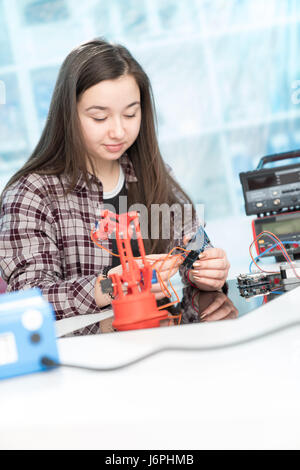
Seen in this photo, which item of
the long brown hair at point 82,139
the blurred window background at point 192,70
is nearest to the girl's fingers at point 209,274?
the long brown hair at point 82,139

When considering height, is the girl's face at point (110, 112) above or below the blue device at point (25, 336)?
above

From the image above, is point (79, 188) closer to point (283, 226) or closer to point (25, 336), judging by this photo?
point (283, 226)

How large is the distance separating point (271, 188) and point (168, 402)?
3.76 feet

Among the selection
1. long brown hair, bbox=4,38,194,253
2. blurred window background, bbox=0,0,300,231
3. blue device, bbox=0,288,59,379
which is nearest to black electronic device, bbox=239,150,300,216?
long brown hair, bbox=4,38,194,253

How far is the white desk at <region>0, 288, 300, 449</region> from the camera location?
36 centimetres

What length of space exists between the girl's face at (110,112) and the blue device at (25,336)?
2.19 ft

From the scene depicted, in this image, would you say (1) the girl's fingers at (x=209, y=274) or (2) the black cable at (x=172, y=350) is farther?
(1) the girl's fingers at (x=209, y=274)

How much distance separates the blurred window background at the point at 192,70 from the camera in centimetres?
255

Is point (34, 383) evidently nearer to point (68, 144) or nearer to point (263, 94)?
point (68, 144)

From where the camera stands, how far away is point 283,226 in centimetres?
141

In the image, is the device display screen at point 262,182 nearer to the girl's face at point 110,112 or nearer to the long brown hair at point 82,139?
the long brown hair at point 82,139

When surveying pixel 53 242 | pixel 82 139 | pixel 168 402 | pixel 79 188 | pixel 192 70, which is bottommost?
pixel 168 402

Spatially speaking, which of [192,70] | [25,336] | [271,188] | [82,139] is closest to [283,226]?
[271,188]

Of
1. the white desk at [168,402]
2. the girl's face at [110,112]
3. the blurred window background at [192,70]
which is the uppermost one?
the blurred window background at [192,70]
